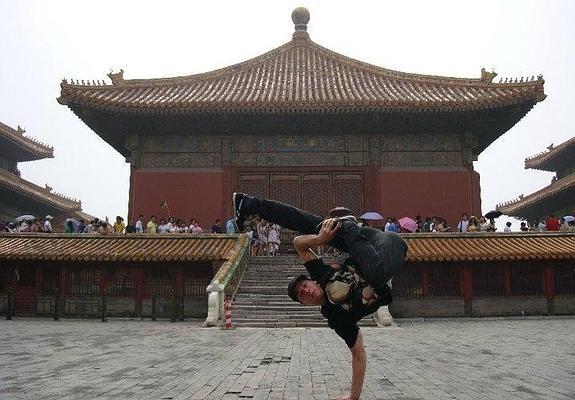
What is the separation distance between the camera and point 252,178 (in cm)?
1994

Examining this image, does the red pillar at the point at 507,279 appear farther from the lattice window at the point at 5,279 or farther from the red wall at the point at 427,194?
the lattice window at the point at 5,279

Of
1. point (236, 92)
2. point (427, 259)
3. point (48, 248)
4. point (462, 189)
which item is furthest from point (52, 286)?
point (462, 189)

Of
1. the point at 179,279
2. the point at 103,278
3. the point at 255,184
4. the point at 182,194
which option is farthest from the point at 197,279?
the point at 255,184

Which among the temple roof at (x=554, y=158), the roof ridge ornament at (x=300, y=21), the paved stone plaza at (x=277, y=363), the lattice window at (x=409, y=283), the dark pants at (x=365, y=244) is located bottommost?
the paved stone plaza at (x=277, y=363)

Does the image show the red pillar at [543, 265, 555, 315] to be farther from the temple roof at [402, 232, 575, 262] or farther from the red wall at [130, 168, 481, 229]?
the red wall at [130, 168, 481, 229]

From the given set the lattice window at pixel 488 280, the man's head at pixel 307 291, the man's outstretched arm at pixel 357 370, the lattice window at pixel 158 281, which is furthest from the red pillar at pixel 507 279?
the man's head at pixel 307 291

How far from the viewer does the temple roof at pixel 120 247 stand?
50.6 feet

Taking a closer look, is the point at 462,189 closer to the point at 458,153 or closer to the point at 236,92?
the point at 458,153

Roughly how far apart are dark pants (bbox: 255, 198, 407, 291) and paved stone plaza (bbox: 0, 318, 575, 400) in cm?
167

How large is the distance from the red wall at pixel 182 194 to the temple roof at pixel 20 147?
14.5m

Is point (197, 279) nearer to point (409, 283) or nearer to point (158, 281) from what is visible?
point (158, 281)

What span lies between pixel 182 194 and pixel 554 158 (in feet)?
76.2

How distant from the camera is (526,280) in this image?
51.9 feet

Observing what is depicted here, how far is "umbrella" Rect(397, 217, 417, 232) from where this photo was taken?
1780 centimetres
